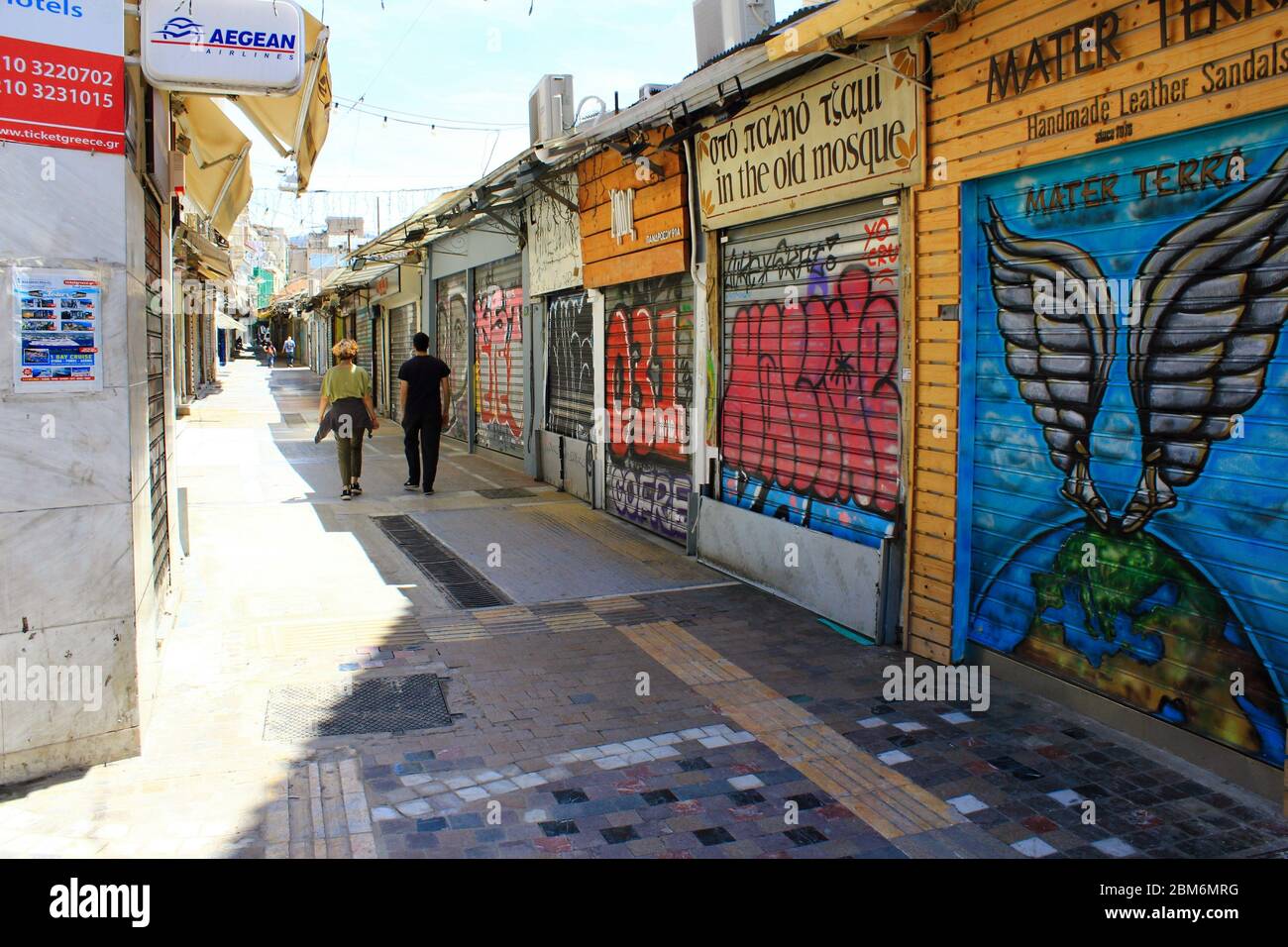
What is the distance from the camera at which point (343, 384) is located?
11.8m

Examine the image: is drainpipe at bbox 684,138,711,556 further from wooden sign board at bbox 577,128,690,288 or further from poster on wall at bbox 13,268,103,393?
poster on wall at bbox 13,268,103,393

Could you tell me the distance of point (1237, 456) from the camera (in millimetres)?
4332

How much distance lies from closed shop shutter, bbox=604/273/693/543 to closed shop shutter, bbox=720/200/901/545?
0.83m

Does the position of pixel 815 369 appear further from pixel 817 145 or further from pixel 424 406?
pixel 424 406

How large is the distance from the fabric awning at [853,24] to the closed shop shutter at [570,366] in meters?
6.06

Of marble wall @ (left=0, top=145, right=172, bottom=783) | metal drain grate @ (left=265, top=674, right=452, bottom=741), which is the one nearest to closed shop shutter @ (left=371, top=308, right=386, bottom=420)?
metal drain grate @ (left=265, top=674, right=452, bottom=741)

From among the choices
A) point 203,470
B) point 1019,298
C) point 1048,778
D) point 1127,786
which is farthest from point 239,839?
point 203,470

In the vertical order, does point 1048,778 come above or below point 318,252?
below

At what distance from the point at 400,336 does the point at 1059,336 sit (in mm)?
20317

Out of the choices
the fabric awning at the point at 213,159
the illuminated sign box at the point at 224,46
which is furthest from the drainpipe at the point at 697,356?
the illuminated sign box at the point at 224,46

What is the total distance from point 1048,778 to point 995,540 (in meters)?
1.61

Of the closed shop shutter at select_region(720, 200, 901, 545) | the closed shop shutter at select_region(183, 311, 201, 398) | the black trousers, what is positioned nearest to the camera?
the closed shop shutter at select_region(720, 200, 901, 545)

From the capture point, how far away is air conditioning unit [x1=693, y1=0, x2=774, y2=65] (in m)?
8.93

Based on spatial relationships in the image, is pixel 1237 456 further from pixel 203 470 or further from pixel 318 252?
pixel 318 252
